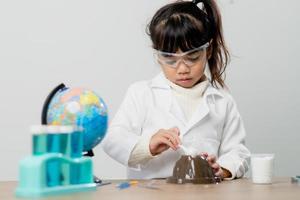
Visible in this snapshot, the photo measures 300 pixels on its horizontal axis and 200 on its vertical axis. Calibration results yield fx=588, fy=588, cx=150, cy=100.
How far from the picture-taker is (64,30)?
2240 millimetres

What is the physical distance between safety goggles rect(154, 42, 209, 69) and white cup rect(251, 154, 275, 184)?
0.42 m

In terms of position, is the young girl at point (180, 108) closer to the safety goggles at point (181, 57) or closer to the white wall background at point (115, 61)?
the safety goggles at point (181, 57)

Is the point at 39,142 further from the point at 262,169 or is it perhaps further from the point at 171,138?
the point at 262,169

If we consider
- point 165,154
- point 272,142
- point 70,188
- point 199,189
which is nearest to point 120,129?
point 165,154

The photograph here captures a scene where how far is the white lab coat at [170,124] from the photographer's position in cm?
183

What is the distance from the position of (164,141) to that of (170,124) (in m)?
0.31

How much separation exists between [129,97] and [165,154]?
252 mm

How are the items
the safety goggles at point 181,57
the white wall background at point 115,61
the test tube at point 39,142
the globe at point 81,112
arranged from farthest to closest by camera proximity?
the white wall background at point 115,61, the safety goggles at point 181,57, the globe at point 81,112, the test tube at point 39,142

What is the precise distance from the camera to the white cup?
150cm

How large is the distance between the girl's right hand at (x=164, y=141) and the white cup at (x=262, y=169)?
0.68 feet

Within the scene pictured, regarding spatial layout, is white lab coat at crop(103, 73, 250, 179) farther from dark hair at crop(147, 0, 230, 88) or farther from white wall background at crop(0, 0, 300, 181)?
white wall background at crop(0, 0, 300, 181)

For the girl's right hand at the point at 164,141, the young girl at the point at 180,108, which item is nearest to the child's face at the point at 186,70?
the young girl at the point at 180,108

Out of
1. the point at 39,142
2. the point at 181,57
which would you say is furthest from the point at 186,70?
the point at 39,142

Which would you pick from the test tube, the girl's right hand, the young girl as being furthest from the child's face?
the test tube
